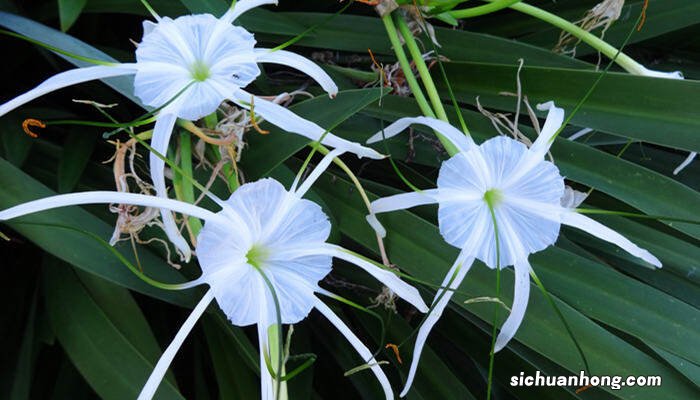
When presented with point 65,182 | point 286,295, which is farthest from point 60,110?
point 286,295

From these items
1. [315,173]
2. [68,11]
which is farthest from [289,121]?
[68,11]

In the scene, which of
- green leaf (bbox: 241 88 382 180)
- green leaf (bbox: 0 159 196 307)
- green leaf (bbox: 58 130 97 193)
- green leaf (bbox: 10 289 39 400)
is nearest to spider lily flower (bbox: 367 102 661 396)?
green leaf (bbox: 241 88 382 180)

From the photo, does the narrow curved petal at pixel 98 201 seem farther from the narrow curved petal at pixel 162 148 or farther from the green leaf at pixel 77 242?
the green leaf at pixel 77 242

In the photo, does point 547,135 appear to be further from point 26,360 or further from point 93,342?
point 26,360

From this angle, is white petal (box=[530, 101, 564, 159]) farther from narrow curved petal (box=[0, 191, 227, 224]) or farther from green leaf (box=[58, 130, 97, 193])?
green leaf (box=[58, 130, 97, 193])

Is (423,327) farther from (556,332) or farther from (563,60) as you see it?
(563,60)

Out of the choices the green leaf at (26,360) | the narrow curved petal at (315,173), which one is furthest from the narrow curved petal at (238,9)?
the green leaf at (26,360)
